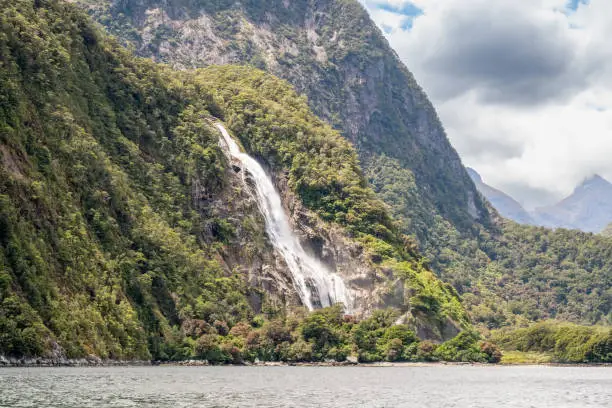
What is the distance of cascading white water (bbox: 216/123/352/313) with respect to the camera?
147m

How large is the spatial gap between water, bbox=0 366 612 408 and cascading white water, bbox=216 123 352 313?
56326 mm

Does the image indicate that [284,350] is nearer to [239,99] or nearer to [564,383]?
[564,383]

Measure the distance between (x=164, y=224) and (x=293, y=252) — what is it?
2892cm

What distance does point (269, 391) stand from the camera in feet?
214

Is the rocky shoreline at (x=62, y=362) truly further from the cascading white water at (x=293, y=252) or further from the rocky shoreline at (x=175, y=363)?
the cascading white water at (x=293, y=252)

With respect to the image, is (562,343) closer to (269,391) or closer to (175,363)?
(175,363)

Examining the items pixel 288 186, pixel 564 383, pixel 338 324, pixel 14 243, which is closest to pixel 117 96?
pixel 288 186

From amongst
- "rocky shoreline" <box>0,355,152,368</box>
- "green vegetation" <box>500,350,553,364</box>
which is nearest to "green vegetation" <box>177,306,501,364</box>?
"green vegetation" <box>500,350,553,364</box>

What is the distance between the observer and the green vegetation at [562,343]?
14912cm

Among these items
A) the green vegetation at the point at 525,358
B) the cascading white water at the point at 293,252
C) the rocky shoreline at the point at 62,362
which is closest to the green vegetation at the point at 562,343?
the green vegetation at the point at 525,358

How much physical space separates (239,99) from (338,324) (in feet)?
240

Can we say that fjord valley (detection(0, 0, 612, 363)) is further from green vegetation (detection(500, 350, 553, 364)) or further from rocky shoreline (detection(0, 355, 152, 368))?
green vegetation (detection(500, 350, 553, 364))

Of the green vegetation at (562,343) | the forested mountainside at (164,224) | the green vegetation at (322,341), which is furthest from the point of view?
the green vegetation at (562,343)

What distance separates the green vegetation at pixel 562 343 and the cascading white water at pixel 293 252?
3471 cm
